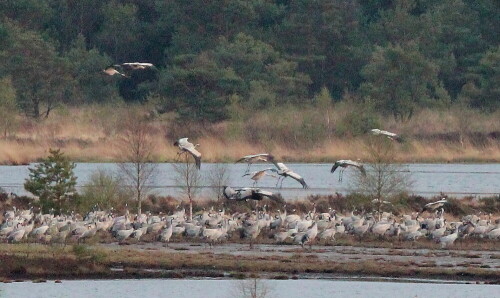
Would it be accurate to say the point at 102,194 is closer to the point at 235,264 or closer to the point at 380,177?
the point at 380,177

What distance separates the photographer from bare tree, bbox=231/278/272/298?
21400 mm

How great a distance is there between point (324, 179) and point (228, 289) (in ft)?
82.6

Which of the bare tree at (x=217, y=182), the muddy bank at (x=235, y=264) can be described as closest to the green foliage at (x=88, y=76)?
the bare tree at (x=217, y=182)

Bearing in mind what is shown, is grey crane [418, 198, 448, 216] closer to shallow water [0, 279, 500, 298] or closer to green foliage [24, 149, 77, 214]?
green foliage [24, 149, 77, 214]

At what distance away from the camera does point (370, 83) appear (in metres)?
68.8

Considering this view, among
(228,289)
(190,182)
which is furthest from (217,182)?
(228,289)

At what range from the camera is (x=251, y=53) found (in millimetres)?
69250

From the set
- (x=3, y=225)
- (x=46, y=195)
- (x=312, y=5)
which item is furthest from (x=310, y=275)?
(x=312, y=5)

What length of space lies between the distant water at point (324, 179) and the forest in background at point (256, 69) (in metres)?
2.99

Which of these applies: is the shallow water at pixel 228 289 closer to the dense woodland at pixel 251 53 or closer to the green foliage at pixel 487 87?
the dense woodland at pixel 251 53

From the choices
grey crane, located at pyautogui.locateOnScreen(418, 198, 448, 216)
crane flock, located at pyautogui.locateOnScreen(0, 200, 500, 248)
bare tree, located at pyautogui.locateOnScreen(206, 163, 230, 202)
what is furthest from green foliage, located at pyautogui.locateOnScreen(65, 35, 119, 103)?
crane flock, located at pyautogui.locateOnScreen(0, 200, 500, 248)

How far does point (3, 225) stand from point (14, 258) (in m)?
4.24

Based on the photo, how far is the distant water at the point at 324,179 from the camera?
43.8 m

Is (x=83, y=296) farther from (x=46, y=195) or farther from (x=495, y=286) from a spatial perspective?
(x=46, y=195)
